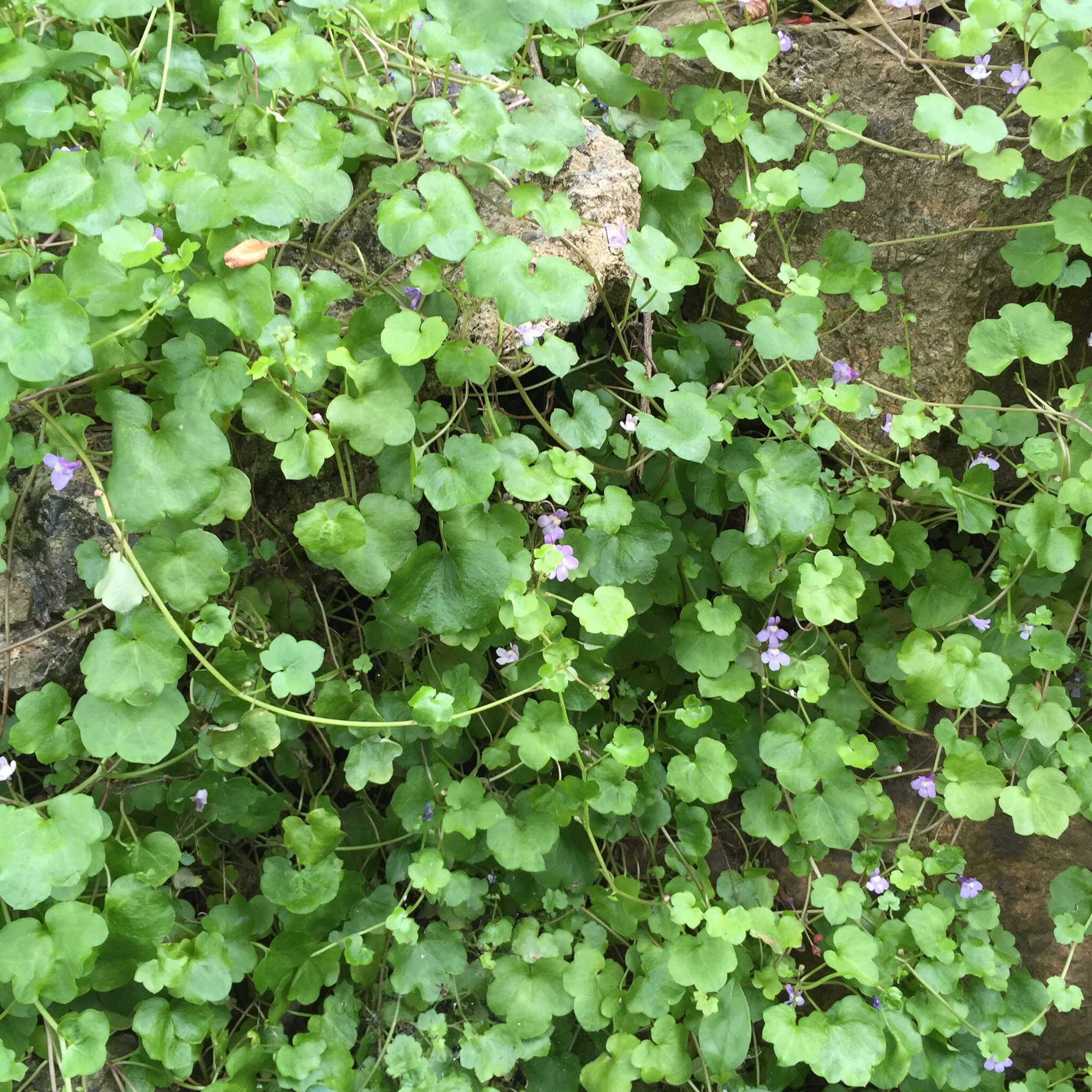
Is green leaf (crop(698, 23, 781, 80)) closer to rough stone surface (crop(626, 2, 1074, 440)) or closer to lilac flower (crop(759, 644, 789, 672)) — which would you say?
rough stone surface (crop(626, 2, 1074, 440))

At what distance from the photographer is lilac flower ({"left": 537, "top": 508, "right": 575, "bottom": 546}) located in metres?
1.45

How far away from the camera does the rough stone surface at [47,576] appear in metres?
1.45

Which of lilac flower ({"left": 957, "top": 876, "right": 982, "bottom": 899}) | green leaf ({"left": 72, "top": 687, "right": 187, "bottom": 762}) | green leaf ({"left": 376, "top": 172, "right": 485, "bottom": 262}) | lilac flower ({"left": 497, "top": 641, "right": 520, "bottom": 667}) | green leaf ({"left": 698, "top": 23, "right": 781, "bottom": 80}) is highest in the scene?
Result: green leaf ({"left": 698, "top": 23, "right": 781, "bottom": 80})

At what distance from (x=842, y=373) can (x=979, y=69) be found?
557 millimetres

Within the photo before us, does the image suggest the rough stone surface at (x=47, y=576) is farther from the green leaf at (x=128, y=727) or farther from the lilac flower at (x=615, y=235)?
the lilac flower at (x=615, y=235)

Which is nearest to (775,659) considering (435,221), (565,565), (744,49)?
(565,565)

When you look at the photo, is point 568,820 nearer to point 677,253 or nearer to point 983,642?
point 983,642

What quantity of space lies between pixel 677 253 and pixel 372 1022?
1.57m

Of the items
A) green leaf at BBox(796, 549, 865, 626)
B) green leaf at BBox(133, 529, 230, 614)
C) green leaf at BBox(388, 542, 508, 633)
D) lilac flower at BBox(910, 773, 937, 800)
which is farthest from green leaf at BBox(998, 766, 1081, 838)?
green leaf at BBox(133, 529, 230, 614)

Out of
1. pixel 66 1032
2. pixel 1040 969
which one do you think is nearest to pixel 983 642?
pixel 1040 969

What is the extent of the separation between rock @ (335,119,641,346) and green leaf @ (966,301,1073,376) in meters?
0.70

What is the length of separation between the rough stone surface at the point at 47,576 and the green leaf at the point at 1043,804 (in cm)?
169

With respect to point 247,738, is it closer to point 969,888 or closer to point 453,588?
point 453,588

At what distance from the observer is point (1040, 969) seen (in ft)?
6.50
